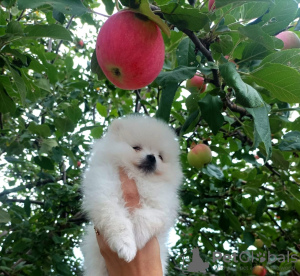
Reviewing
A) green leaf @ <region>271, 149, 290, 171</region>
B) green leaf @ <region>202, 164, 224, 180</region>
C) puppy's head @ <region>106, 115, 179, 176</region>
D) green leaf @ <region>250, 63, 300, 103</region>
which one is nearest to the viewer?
green leaf @ <region>250, 63, 300, 103</region>

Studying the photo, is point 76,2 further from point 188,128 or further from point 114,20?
point 188,128

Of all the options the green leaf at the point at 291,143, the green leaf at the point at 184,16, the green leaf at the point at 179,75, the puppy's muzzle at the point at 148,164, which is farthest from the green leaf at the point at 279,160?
the green leaf at the point at 184,16

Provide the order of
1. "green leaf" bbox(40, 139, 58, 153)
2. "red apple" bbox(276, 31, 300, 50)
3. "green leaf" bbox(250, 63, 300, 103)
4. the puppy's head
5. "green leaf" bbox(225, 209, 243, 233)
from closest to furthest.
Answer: "green leaf" bbox(250, 63, 300, 103), the puppy's head, "red apple" bbox(276, 31, 300, 50), "green leaf" bbox(40, 139, 58, 153), "green leaf" bbox(225, 209, 243, 233)

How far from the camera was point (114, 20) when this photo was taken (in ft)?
3.69

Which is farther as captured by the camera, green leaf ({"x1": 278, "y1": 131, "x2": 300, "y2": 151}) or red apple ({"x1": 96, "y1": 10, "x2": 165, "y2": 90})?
green leaf ({"x1": 278, "y1": 131, "x2": 300, "y2": 151})

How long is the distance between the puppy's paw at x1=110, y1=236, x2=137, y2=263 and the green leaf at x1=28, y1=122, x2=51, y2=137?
1220 millimetres

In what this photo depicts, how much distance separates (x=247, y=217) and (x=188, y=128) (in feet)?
6.15

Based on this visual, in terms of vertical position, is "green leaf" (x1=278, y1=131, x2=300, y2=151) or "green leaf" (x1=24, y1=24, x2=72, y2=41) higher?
"green leaf" (x1=24, y1=24, x2=72, y2=41)

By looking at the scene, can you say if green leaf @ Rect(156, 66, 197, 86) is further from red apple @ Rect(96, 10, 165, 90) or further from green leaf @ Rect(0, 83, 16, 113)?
green leaf @ Rect(0, 83, 16, 113)

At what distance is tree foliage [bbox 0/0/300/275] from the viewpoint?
51.4 inches

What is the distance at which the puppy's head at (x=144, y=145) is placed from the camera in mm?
1609

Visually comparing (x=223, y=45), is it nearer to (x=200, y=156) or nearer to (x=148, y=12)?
(x=148, y=12)

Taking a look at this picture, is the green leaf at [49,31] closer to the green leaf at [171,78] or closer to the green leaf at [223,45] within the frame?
the green leaf at [171,78]

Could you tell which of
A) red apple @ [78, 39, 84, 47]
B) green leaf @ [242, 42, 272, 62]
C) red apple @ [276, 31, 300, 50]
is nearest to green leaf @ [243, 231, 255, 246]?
red apple @ [276, 31, 300, 50]
